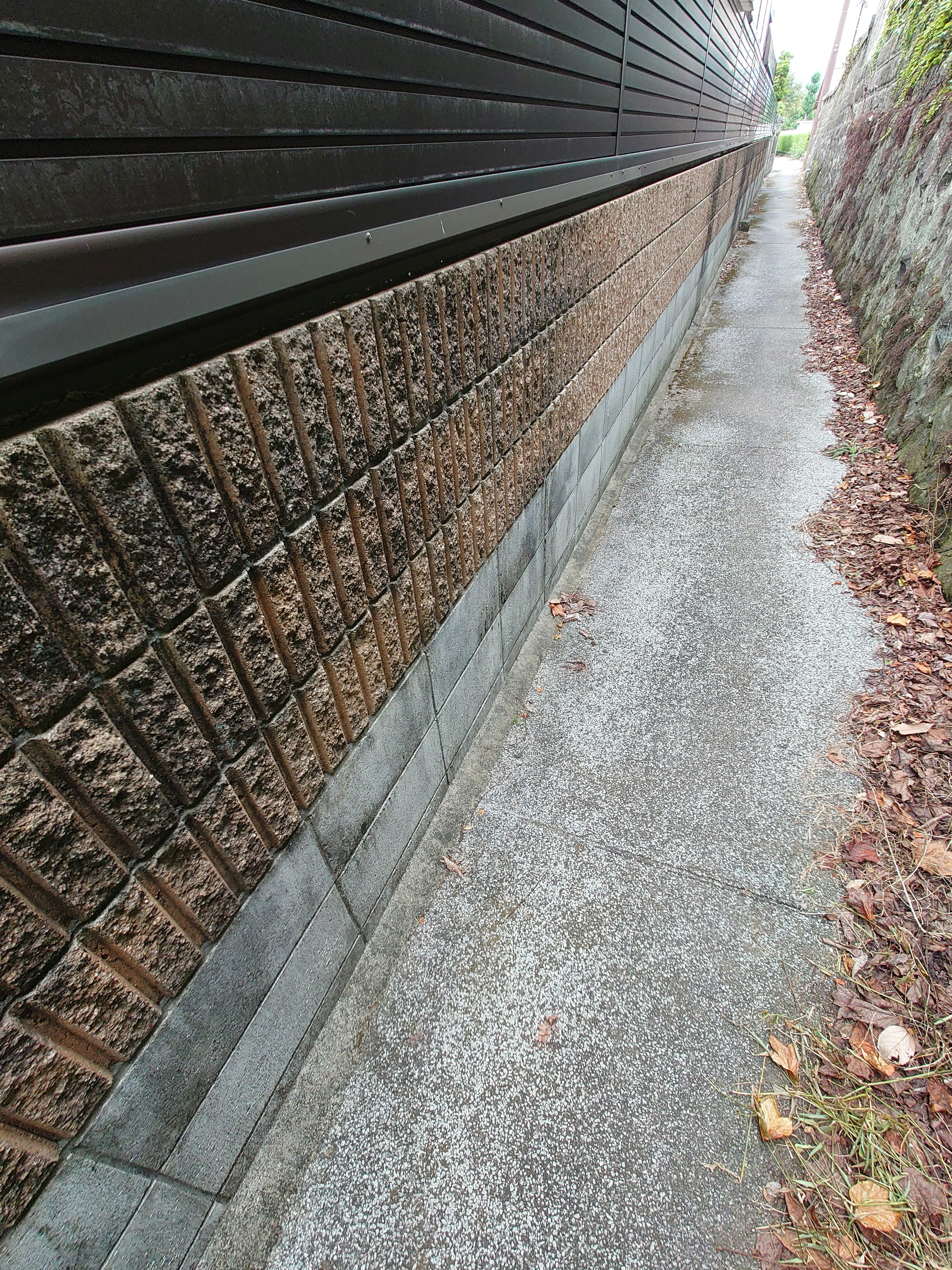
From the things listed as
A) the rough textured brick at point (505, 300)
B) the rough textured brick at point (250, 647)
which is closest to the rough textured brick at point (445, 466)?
the rough textured brick at point (505, 300)

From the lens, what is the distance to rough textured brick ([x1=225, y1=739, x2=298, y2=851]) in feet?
4.76

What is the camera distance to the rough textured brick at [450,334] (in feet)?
6.39

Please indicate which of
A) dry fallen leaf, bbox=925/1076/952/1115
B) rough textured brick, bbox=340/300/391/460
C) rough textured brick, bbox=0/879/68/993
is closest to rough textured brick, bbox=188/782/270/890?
rough textured brick, bbox=0/879/68/993

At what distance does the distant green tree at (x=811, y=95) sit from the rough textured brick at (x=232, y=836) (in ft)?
358

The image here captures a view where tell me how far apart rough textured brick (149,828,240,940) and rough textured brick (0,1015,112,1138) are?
0.30m

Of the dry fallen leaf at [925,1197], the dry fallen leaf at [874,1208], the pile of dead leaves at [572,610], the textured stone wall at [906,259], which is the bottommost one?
the pile of dead leaves at [572,610]

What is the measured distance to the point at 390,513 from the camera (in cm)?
187

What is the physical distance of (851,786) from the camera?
2793 millimetres

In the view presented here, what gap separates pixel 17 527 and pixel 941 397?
6410 mm

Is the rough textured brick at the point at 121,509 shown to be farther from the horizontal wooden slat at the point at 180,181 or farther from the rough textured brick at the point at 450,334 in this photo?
the rough textured brick at the point at 450,334

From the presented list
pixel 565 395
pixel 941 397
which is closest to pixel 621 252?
pixel 565 395

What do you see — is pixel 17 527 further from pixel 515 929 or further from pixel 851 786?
pixel 851 786

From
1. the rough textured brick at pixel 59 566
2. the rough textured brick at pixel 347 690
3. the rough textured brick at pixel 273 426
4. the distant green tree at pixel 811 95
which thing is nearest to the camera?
the rough textured brick at pixel 59 566

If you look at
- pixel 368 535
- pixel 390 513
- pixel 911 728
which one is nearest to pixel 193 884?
pixel 368 535
